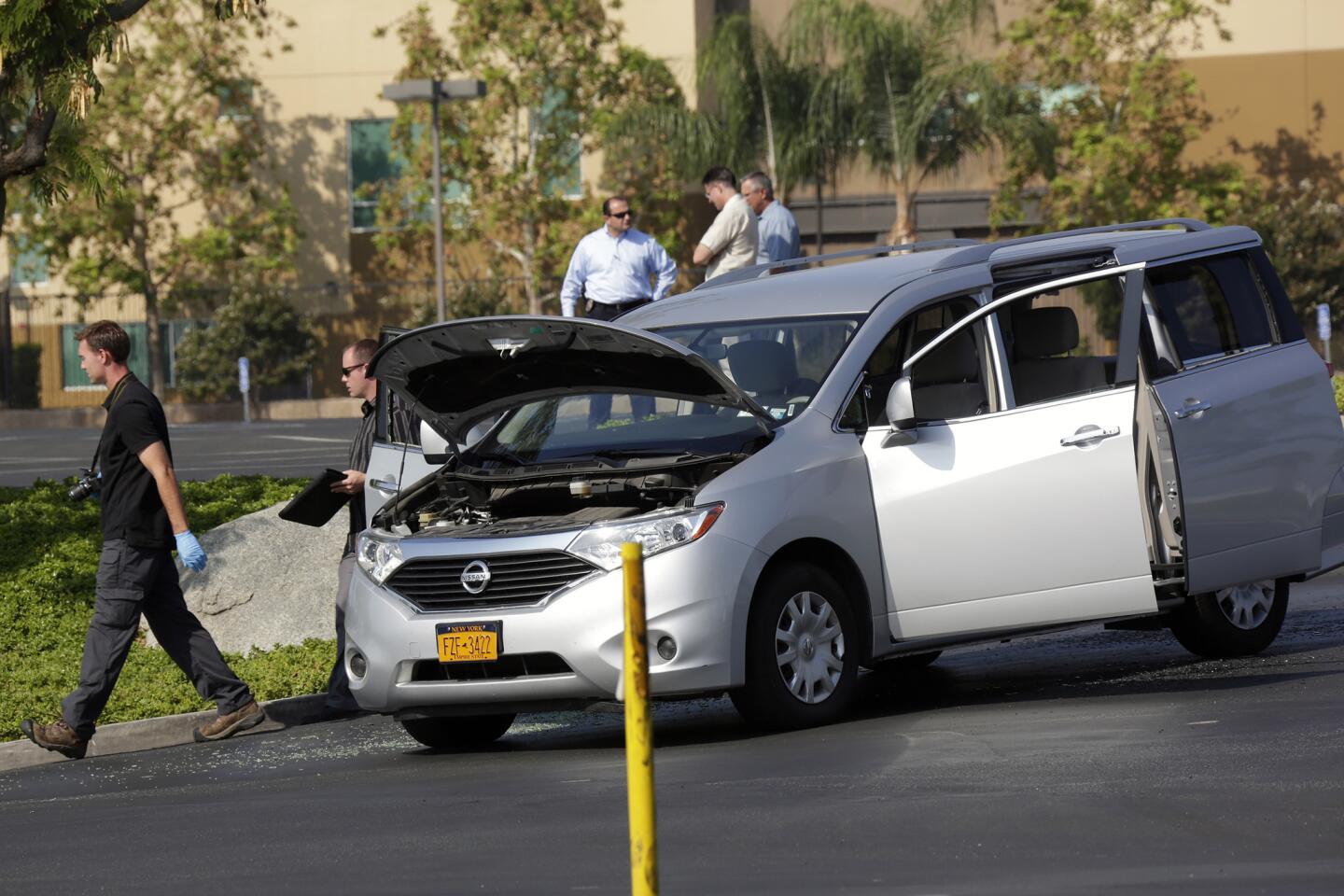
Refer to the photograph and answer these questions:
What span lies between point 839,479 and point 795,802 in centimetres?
205

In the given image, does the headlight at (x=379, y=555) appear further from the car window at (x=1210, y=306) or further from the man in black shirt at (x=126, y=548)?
the car window at (x=1210, y=306)

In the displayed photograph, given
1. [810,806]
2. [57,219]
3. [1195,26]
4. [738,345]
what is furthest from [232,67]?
[810,806]

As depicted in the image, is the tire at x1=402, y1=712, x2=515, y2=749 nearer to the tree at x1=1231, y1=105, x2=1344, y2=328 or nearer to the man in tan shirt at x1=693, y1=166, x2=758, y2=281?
the man in tan shirt at x1=693, y1=166, x2=758, y2=281

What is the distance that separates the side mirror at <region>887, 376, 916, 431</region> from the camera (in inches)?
355

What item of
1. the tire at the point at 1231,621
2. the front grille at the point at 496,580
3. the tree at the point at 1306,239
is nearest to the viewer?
the front grille at the point at 496,580

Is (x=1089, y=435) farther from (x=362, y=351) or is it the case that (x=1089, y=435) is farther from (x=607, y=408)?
(x=362, y=351)

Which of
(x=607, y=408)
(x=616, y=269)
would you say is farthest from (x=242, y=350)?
(x=607, y=408)

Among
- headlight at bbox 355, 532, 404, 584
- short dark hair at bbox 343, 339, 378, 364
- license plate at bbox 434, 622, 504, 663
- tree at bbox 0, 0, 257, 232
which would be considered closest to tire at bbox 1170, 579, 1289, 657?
license plate at bbox 434, 622, 504, 663

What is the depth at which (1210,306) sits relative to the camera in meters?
10.3

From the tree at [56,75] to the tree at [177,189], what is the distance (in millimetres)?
25854

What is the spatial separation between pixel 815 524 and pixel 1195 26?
3561 cm

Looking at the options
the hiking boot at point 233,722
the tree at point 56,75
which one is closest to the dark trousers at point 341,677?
the hiking boot at point 233,722

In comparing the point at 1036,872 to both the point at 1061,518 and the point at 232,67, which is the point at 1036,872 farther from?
the point at 232,67

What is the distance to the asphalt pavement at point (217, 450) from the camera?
2127 cm
